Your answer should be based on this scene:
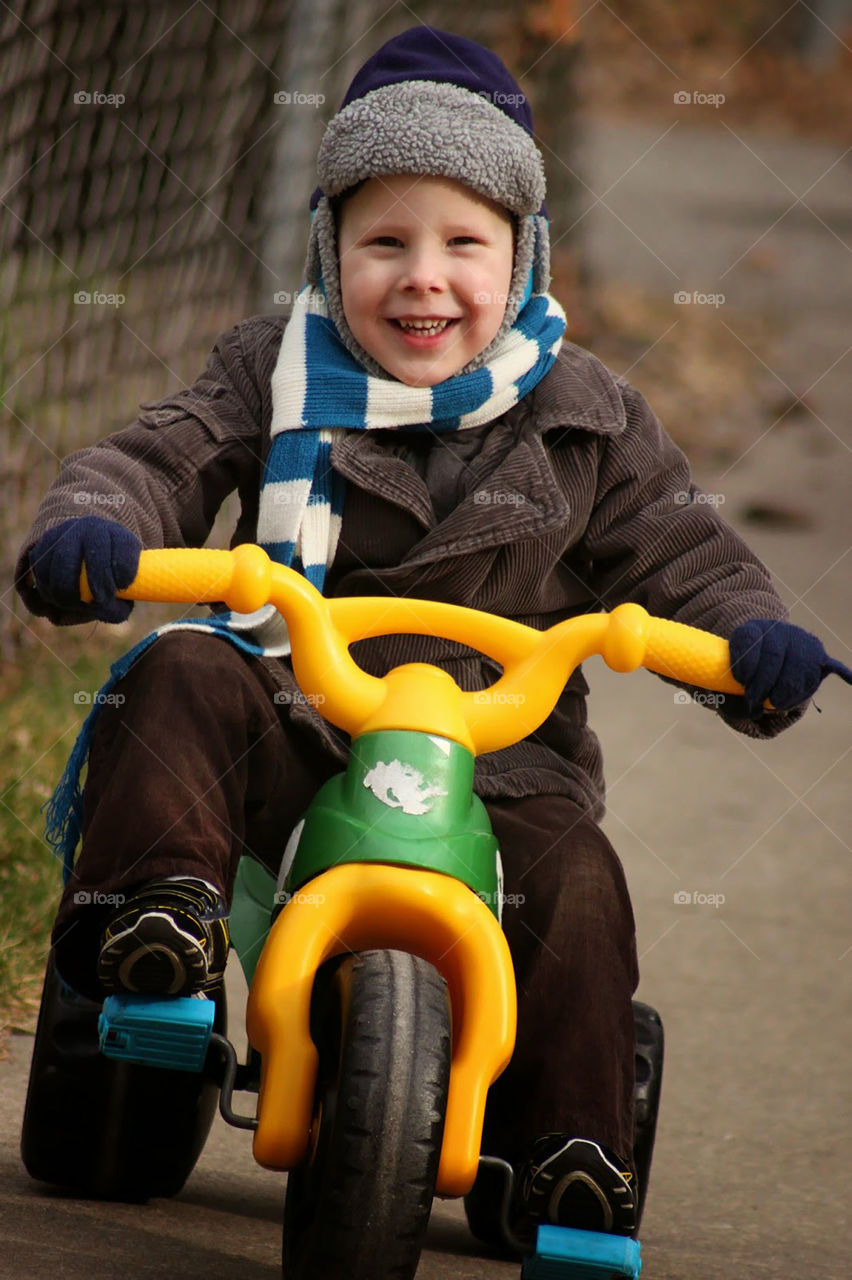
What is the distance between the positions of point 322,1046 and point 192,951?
183 mm

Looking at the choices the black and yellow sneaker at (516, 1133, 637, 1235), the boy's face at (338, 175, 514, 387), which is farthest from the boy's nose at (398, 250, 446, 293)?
the black and yellow sneaker at (516, 1133, 637, 1235)

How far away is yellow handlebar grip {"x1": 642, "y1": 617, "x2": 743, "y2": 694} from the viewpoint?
2.10 m

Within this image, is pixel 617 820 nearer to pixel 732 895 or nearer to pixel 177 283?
pixel 732 895

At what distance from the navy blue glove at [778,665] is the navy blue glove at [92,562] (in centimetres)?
74

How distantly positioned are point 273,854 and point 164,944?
1.39 feet

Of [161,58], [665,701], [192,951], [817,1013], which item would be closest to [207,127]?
[161,58]

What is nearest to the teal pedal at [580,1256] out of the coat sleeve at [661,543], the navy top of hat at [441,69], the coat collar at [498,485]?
the coat sleeve at [661,543]

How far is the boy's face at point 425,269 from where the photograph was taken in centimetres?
242

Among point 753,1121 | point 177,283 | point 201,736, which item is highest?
point 177,283

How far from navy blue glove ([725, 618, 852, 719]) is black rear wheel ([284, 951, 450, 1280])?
0.57 meters

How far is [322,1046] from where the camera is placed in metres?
1.92

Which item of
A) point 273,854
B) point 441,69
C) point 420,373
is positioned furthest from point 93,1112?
point 441,69

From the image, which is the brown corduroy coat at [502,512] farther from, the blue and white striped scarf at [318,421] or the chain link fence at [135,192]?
the chain link fence at [135,192]

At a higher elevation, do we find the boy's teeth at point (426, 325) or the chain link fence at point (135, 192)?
the chain link fence at point (135, 192)
